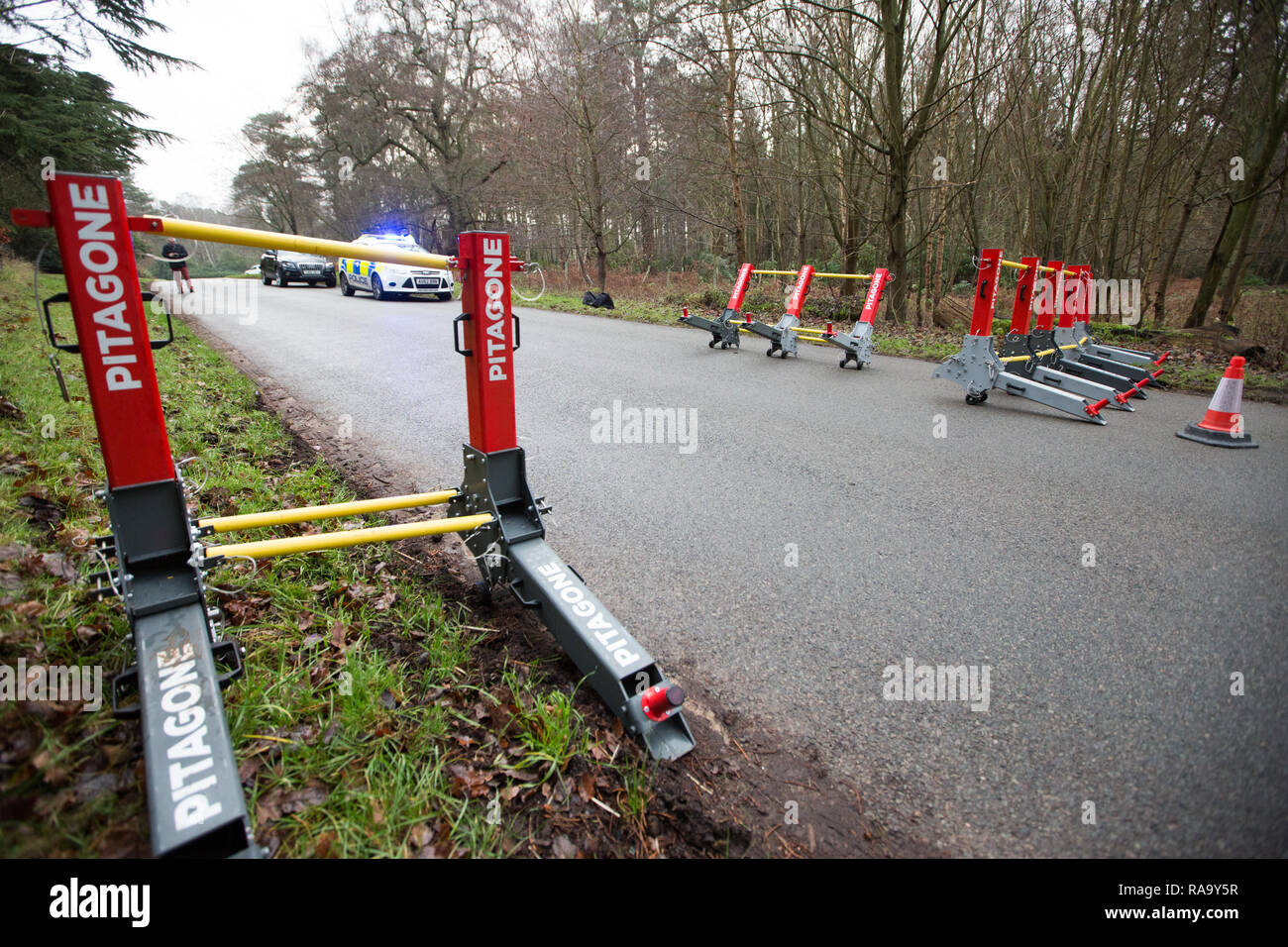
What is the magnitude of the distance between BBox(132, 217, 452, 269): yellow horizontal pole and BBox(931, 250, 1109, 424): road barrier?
6.14 m

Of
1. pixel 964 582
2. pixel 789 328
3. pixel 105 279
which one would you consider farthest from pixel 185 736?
pixel 789 328

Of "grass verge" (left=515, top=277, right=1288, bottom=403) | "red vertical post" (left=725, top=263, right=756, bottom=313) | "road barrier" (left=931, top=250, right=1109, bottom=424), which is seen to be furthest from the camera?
"red vertical post" (left=725, top=263, right=756, bottom=313)

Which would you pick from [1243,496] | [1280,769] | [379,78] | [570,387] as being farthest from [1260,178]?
[379,78]

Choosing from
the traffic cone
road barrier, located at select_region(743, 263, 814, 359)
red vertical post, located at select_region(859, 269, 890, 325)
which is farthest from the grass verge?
the traffic cone

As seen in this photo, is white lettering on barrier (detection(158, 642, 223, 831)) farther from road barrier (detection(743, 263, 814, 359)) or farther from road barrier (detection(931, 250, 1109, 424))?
road barrier (detection(743, 263, 814, 359))

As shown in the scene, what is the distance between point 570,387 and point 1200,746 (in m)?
6.29

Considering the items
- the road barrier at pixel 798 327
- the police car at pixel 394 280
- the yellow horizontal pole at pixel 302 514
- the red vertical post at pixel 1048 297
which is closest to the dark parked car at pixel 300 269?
the police car at pixel 394 280

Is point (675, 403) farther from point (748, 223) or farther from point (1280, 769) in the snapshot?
point (748, 223)

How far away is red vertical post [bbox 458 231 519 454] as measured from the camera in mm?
2510

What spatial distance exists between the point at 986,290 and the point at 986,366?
81cm

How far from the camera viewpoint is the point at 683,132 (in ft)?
58.4

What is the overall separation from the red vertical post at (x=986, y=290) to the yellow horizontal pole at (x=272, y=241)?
239 inches

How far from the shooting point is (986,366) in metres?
6.96

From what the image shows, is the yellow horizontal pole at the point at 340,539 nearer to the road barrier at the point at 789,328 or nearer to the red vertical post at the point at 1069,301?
the road barrier at the point at 789,328
